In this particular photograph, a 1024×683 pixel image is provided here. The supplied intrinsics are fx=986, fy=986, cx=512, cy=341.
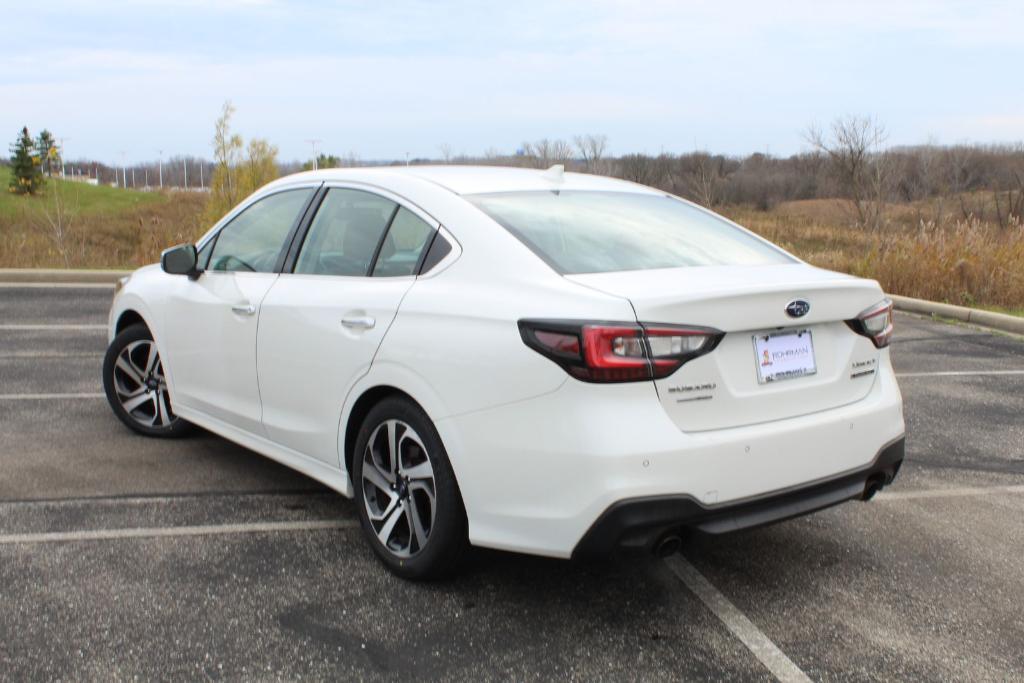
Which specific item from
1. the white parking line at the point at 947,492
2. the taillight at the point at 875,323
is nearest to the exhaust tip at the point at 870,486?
the taillight at the point at 875,323

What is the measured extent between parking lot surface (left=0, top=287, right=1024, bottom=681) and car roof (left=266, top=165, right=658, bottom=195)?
1.56 m

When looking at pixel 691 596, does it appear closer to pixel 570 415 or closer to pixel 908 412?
pixel 570 415

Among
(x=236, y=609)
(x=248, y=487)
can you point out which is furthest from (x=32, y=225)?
(x=236, y=609)

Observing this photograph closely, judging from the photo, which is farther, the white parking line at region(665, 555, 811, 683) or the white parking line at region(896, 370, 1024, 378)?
the white parking line at region(896, 370, 1024, 378)

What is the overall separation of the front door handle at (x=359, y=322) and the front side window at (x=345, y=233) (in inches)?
9.6

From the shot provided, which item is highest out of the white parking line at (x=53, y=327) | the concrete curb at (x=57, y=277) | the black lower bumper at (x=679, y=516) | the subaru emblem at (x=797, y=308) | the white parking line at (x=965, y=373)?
the subaru emblem at (x=797, y=308)

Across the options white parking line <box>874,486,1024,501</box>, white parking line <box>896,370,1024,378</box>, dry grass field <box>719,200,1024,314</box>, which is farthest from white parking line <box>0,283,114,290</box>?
white parking line <box>874,486,1024,501</box>

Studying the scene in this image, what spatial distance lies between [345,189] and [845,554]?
2720 millimetres

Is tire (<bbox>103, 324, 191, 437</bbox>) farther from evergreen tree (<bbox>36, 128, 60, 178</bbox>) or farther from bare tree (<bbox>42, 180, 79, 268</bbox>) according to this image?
evergreen tree (<bbox>36, 128, 60, 178</bbox>)

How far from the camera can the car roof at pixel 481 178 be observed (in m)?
4.18

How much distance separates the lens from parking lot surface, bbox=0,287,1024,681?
126 inches

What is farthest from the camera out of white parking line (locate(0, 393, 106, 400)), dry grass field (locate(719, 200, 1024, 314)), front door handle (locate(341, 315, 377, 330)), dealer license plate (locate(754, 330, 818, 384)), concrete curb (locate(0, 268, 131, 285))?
concrete curb (locate(0, 268, 131, 285))

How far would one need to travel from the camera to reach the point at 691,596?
3.71 meters

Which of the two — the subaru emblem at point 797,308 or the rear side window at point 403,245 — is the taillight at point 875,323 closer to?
the subaru emblem at point 797,308
